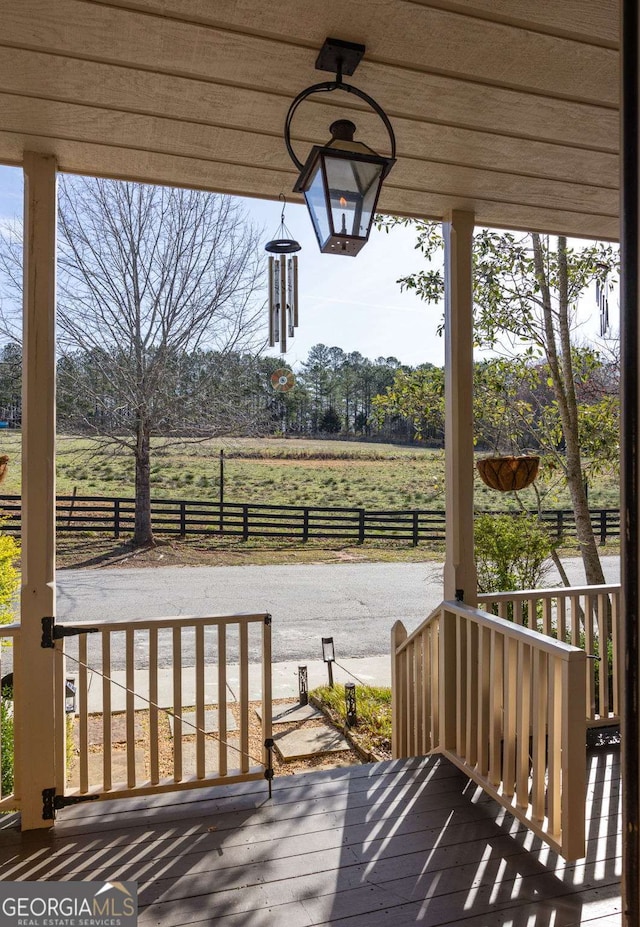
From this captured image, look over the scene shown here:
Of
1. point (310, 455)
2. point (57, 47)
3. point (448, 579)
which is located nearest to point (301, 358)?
point (310, 455)

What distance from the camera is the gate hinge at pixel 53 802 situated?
2.13 m

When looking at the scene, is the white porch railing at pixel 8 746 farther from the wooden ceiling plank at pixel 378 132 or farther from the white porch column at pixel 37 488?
the wooden ceiling plank at pixel 378 132

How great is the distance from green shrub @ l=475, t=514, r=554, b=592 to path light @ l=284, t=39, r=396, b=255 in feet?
9.86

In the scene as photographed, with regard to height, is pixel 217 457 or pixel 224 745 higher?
pixel 217 457

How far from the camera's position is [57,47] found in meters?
1.62

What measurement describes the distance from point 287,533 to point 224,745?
925 cm

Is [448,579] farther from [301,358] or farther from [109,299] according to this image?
[301,358]

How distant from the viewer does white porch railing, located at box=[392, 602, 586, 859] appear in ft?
5.98

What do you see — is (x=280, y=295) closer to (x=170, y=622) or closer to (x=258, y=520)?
(x=170, y=622)

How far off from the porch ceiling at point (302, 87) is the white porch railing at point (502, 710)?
1.72 m

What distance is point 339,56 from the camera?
1649 millimetres

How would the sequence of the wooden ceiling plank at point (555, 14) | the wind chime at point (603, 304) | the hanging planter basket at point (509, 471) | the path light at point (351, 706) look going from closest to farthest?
the wooden ceiling plank at point (555, 14)
the hanging planter basket at point (509, 471)
the wind chime at point (603, 304)
the path light at point (351, 706)

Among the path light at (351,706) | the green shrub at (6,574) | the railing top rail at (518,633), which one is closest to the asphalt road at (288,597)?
the path light at (351,706)

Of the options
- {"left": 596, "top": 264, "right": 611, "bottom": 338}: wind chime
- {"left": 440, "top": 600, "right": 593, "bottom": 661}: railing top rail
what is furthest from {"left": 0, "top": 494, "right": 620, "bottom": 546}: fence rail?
{"left": 440, "top": 600, "right": 593, "bottom": 661}: railing top rail
